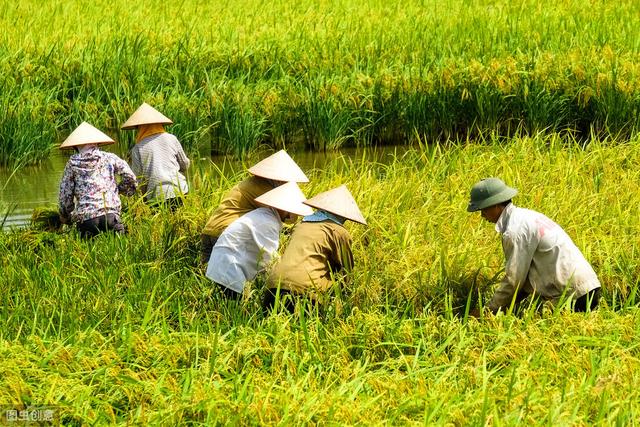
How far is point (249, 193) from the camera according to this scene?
6.46 metres

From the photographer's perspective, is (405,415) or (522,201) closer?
(405,415)

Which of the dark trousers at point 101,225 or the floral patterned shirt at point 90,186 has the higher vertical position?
the floral patterned shirt at point 90,186

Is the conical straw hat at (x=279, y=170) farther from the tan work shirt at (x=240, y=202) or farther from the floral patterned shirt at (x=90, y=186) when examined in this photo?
the floral patterned shirt at (x=90, y=186)

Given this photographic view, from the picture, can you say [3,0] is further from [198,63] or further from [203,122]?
[203,122]

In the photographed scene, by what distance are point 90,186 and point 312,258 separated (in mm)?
2027

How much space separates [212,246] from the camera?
650cm

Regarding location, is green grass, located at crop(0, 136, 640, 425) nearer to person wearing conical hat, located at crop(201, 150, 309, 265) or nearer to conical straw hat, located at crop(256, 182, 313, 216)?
person wearing conical hat, located at crop(201, 150, 309, 265)

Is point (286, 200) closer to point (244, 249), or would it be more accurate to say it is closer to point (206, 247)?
point (244, 249)

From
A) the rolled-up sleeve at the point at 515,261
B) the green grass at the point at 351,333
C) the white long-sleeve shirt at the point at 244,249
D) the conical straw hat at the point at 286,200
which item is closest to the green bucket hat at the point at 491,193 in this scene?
the rolled-up sleeve at the point at 515,261

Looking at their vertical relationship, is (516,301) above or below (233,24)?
below

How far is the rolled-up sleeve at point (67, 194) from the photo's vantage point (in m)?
7.24

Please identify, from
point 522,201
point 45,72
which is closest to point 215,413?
point 522,201

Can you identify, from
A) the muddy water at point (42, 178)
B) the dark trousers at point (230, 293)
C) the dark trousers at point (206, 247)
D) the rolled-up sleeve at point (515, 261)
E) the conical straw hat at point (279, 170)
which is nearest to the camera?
the rolled-up sleeve at point (515, 261)

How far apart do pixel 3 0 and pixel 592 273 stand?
34.3 ft
